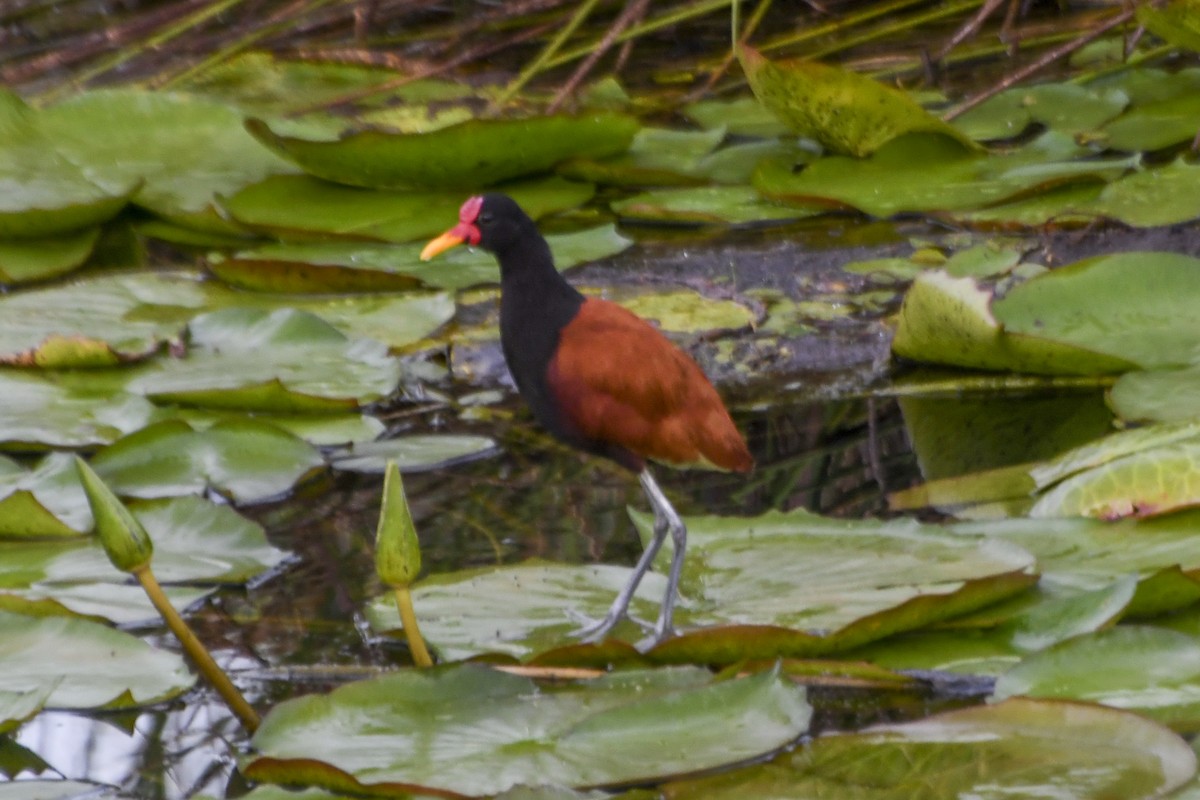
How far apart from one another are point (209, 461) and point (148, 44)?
2.39 meters

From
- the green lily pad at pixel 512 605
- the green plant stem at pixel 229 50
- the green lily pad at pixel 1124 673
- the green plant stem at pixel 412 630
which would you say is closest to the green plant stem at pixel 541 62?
the green plant stem at pixel 229 50

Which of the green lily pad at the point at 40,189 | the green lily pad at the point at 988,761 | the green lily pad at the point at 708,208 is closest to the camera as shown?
the green lily pad at the point at 988,761

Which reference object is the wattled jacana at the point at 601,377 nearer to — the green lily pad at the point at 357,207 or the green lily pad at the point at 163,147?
the green lily pad at the point at 357,207

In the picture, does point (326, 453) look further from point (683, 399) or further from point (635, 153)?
point (635, 153)

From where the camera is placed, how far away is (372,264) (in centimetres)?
355

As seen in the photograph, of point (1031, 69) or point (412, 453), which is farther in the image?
point (1031, 69)

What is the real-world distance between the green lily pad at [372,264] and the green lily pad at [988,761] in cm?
181

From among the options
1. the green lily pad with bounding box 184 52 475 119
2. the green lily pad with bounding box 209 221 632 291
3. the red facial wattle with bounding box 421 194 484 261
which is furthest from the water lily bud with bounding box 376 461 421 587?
the green lily pad with bounding box 184 52 475 119

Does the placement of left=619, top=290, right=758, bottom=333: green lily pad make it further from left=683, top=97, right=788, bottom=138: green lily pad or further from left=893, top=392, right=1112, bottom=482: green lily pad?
left=683, top=97, right=788, bottom=138: green lily pad

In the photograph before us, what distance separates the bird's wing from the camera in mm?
2299

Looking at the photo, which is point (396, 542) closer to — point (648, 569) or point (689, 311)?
point (648, 569)

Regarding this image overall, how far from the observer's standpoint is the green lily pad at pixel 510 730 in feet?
5.70

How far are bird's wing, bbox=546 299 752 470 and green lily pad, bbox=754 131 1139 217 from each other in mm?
1351

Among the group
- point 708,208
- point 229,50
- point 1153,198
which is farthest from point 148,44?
point 1153,198
